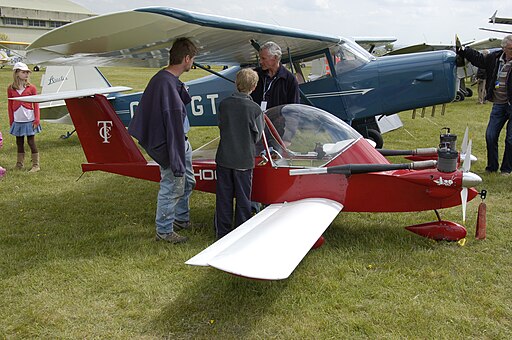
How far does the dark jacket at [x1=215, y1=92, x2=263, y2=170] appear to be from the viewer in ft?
13.7

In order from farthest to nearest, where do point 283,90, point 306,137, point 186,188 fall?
point 283,90
point 186,188
point 306,137

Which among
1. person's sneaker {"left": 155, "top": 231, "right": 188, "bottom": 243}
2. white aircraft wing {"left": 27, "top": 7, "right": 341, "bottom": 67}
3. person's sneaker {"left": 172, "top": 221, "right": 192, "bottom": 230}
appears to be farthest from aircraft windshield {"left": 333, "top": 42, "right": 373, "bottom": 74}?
person's sneaker {"left": 155, "top": 231, "right": 188, "bottom": 243}

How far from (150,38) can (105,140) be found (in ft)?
4.89

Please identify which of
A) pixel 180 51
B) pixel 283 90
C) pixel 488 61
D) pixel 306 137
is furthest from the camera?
pixel 488 61

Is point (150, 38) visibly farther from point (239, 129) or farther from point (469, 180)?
point (469, 180)

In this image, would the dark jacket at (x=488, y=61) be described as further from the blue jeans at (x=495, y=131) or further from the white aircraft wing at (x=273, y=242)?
the white aircraft wing at (x=273, y=242)

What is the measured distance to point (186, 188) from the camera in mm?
4867

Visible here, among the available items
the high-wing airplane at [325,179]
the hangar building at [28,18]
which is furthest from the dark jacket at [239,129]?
the hangar building at [28,18]

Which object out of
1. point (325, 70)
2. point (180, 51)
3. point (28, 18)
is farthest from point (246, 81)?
point (28, 18)

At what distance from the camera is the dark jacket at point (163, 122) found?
425cm

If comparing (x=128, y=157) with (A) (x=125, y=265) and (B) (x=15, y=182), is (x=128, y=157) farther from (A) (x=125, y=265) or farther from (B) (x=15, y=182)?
(B) (x=15, y=182)

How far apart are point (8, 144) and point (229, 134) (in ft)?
25.0

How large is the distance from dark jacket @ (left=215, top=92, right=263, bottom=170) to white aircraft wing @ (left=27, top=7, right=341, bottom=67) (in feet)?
2.68

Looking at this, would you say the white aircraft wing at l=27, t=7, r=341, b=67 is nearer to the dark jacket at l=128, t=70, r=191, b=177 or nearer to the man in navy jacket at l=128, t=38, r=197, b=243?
the man in navy jacket at l=128, t=38, r=197, b=243
